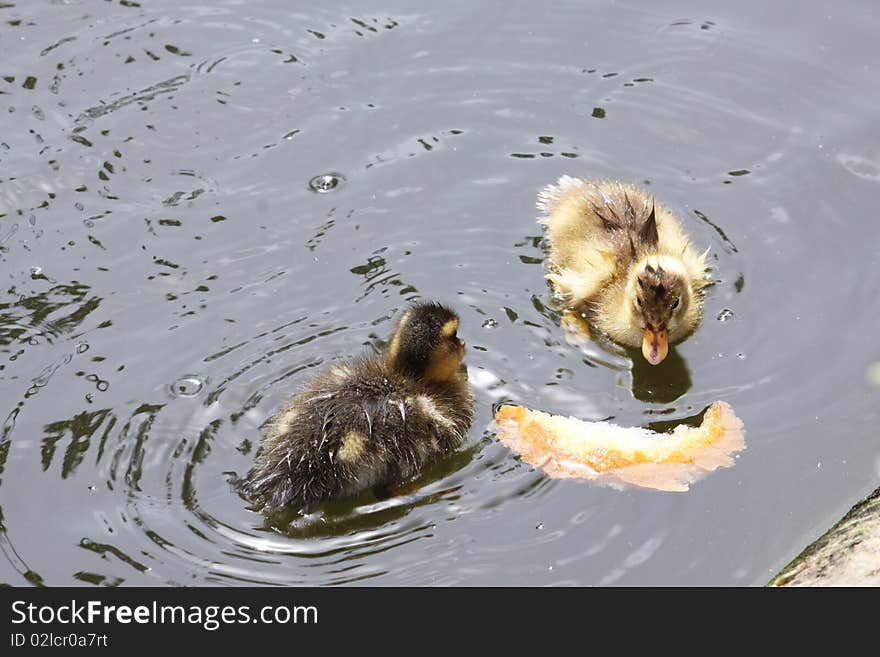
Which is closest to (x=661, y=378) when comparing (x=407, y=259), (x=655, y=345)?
(x=655, y=345)

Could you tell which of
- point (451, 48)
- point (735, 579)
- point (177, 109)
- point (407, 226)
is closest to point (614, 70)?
point (451, 48)

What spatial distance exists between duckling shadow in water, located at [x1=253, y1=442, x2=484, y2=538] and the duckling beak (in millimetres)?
Answer: 1124

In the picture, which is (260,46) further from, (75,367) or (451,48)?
(75,367)

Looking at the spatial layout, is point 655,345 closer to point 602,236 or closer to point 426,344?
point 602,236

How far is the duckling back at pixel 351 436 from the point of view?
4.89 metres

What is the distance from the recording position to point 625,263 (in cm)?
627

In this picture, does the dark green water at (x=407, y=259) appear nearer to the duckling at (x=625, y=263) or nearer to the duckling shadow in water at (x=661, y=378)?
the duckling shadow in water at (x=661, y=378)

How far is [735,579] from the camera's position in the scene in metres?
4.70

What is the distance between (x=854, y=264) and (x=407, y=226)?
7.16ft

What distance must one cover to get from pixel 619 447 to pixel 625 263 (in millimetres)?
1324

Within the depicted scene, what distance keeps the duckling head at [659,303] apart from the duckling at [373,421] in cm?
92

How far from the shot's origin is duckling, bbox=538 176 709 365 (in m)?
5.84

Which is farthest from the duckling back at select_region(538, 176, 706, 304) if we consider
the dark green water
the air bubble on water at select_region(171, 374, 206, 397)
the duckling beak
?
the air bubble on water at select_region(171, 374, 206, 397)

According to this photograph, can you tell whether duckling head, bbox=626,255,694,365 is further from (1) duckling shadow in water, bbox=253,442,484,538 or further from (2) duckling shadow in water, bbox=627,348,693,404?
(1) duckling shadow in water, bbox=253,442,484,538
